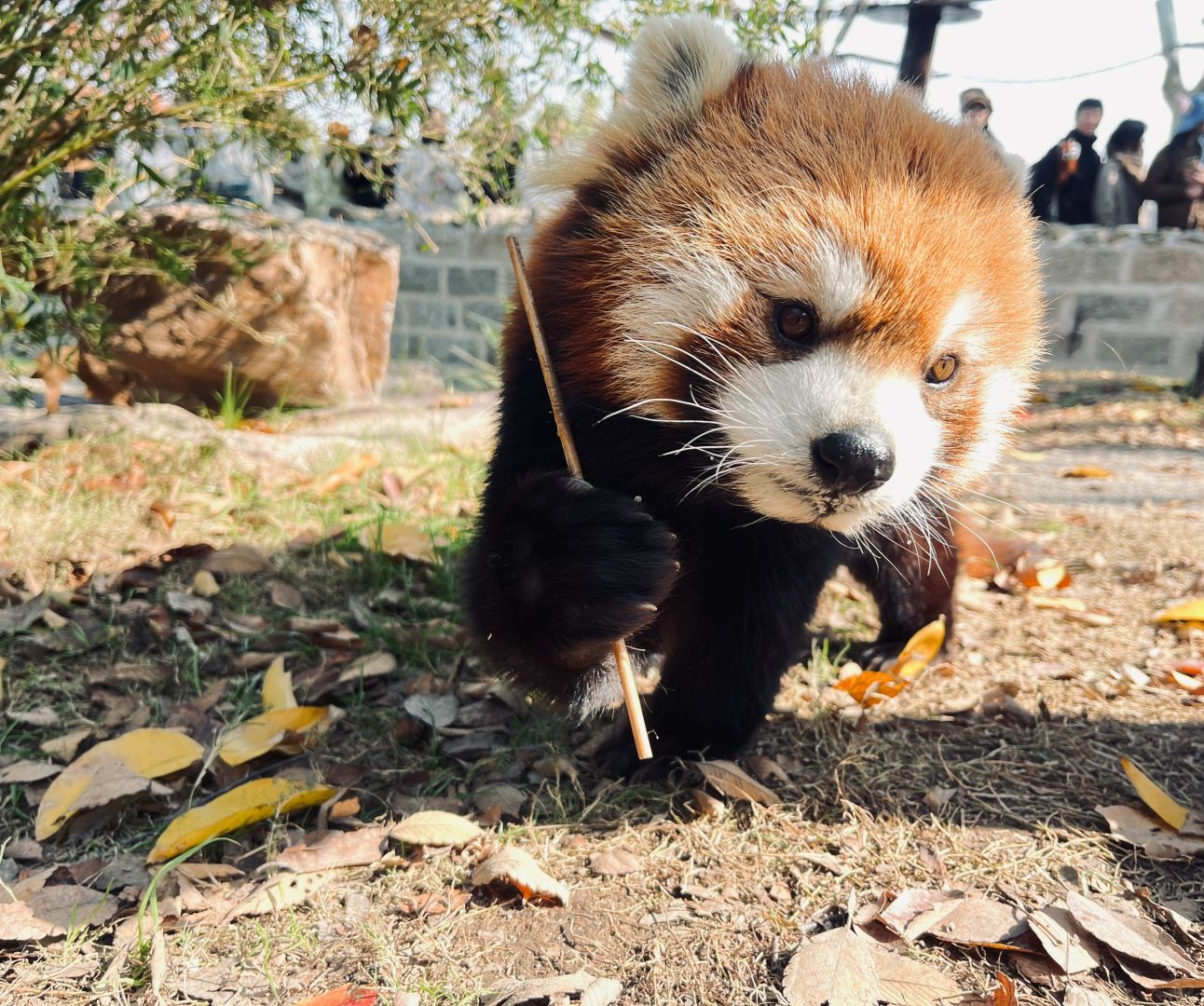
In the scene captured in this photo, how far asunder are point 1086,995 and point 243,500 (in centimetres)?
343

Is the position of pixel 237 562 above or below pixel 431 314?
below

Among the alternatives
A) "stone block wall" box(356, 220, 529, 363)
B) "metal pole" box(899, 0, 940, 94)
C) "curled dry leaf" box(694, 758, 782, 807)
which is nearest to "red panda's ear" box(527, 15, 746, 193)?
"curled dry leaf" box(694, 758, 782, 807)

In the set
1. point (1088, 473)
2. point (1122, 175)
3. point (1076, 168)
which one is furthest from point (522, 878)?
point (1122, 175)

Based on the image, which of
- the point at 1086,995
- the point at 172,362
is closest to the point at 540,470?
the point at 1086,995

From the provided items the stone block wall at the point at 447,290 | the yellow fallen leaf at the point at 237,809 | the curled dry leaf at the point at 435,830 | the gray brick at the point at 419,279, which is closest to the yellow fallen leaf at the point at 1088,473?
the curled dry leaf at the point at 435,830

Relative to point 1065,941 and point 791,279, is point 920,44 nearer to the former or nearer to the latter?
point 791,279

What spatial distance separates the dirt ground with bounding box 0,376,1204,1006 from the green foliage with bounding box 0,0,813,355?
94cm

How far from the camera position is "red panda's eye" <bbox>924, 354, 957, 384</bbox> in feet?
6.31

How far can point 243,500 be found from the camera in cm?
401

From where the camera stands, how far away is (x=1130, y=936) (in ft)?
5.70

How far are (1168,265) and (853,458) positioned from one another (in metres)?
9.19

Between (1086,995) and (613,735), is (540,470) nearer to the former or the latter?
(613,735)

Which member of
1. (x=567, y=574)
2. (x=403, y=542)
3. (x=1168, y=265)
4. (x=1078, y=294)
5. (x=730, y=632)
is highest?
(x=1168, y=265)

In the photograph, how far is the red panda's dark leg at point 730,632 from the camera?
2.23 m
